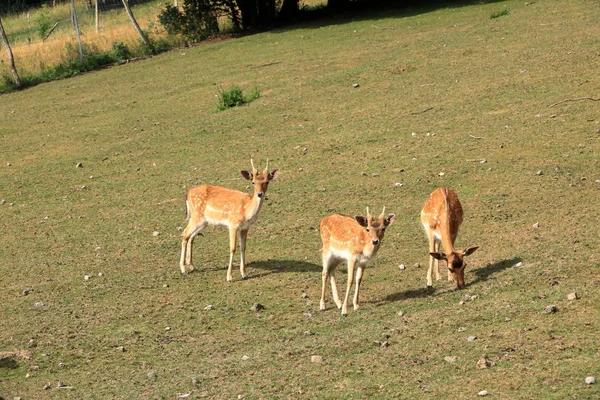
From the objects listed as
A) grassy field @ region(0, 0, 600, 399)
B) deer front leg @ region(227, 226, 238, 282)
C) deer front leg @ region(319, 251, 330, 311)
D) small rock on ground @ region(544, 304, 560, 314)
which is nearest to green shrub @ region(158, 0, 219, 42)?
grassy field @ region(0, 0, 600, 399)

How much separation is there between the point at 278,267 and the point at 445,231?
9.04 feet

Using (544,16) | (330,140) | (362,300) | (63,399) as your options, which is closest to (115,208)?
(330,140)

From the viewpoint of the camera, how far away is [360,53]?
30.4 meters

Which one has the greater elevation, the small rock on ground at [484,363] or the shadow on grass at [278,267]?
the small rock on ground at [484,363]

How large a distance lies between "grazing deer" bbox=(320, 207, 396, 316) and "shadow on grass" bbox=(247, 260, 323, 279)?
54.3 inches

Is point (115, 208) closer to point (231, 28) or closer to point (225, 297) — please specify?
point (225, 297)

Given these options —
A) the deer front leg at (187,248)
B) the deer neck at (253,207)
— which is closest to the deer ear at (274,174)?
the deer neck at (253,207)

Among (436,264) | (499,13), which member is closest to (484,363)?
(436,264)

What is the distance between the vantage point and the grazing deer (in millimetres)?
11688

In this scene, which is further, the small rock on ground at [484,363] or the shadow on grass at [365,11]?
the shadow on grass at [365,11]

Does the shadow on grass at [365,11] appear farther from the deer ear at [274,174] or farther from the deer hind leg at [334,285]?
the deer hind leg at [334,285]

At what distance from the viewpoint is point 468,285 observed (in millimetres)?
12297

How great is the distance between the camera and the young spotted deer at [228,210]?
13953 mm

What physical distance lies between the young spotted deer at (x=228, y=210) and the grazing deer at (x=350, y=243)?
61.9 inches
